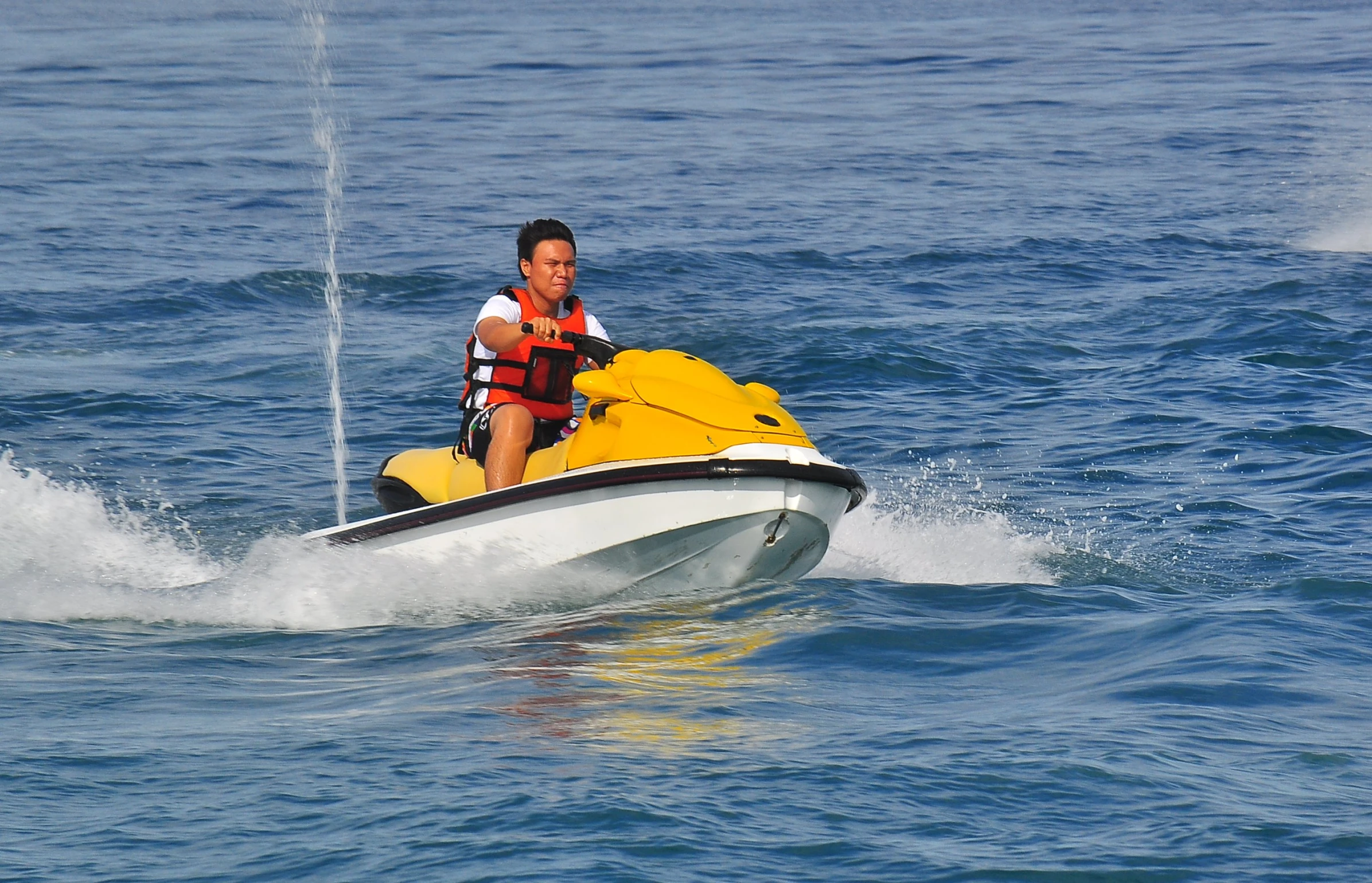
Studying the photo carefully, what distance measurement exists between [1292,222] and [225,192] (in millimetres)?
12168

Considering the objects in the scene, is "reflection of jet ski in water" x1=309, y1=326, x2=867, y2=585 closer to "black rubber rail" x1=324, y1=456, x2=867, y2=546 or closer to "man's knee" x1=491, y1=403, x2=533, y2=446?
"black rubber rail" x1=324, y1=456, x2=867, y2=546

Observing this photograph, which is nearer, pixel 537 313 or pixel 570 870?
pixel 570 870

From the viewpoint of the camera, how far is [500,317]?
685 cm

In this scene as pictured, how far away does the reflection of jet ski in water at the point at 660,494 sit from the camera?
6297 mm

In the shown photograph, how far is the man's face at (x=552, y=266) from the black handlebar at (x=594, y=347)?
0.23 meters

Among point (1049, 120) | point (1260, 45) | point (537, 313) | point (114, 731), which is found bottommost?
point (114, 731)

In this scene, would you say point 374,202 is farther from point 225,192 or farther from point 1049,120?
point 1049,120

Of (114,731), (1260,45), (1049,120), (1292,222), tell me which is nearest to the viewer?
(114,731)

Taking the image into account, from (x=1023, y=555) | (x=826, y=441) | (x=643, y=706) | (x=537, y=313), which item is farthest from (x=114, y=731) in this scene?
(x=826, y=441)

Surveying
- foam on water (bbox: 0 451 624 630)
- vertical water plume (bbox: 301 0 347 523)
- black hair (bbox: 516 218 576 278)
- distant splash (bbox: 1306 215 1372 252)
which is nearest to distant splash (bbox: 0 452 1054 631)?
foam on water (bbox: 0 451 624 630)

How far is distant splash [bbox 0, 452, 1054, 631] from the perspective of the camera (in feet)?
22.0

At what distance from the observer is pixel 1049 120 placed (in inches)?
1023

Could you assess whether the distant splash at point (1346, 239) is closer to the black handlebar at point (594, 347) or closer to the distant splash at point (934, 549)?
the distant splash at point (934, 549)

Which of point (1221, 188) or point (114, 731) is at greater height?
point (1221, 188)
